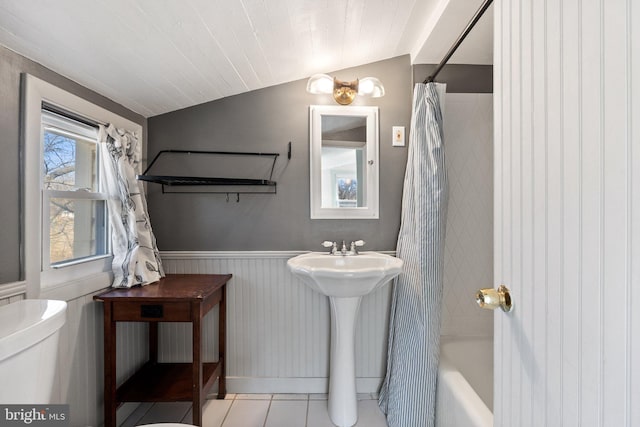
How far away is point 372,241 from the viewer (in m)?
1.84

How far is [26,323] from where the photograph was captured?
0.82m

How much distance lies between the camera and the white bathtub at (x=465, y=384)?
3.73 ft

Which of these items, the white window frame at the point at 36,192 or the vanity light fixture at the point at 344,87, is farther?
the vanity light fixture at the point at 344,87

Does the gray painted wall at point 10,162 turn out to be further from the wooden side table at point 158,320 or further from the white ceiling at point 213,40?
the wooden side table at point 158,320

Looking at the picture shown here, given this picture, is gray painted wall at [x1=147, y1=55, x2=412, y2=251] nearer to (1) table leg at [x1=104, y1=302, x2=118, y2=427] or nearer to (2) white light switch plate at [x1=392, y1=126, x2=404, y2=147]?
(2) white light switch plate at [x1=392, y1=126, x2=404, y2=147]

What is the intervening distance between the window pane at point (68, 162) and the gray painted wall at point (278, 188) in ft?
1.38

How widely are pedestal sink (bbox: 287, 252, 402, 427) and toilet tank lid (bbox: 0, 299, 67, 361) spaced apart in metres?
0.90

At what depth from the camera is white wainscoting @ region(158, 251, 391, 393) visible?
182 centimetres

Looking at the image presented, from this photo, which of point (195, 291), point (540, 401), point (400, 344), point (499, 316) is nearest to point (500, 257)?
point (499, 316)

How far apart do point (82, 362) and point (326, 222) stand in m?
1.41

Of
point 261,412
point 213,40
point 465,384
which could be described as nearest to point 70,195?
point 213,40

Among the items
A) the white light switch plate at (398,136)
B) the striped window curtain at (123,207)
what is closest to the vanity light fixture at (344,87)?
the white light switch plate at (398,136)

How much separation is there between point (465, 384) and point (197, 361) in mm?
1260

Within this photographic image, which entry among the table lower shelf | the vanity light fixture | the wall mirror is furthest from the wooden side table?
the vanity light fixture
